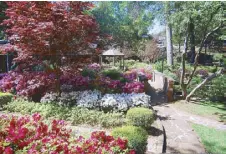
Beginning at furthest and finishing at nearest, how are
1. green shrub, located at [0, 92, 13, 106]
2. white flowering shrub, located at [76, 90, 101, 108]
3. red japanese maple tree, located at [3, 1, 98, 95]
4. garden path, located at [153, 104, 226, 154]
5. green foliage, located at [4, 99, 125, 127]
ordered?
green shrub, located at [0, 92, 13, 106]
white flowering shrub, located at [76, 90, 101, 108]
red japanese maple tree, located at [3, 1, 98, 95]
green foliage, located at [4, 99, 125, 127]
garden path, located at [153, 104, 226, 154]

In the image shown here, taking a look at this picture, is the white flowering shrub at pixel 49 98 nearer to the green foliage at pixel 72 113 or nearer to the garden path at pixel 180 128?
the green foliage at pixel 72 113

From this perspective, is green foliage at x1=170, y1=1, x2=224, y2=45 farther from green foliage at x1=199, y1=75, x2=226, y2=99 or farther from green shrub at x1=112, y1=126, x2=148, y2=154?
green shrub at x1=112, y1=126, x2=148, y2=154

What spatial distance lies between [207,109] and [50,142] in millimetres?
7863

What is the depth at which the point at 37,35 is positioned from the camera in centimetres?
682

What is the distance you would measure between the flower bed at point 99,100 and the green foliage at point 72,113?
31cm

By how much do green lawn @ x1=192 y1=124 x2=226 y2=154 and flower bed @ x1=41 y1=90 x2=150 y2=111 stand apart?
170cm

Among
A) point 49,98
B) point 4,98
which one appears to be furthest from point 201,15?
point 4,98

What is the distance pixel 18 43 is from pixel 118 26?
2051 centimetres

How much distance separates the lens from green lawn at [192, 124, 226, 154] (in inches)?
217

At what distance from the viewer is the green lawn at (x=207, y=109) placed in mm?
8733

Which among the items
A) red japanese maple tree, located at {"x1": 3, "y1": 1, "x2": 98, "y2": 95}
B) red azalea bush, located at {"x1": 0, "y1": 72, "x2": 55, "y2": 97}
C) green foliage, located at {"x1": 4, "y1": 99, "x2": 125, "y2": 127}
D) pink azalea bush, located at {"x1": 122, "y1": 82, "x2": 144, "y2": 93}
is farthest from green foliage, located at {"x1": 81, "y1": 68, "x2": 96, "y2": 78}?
green foliage, located at {"x1": 4, "y1": 99, "x2": 125, "y2": 127}

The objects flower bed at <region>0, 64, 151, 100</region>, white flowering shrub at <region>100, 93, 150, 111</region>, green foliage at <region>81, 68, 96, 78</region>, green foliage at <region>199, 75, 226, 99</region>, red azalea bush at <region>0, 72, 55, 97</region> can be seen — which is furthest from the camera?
green foliage at <region>199, 75, 226, 99</region>

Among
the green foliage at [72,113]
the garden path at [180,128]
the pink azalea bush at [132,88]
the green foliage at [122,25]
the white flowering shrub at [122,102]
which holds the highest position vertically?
the green foliage at [122,25]

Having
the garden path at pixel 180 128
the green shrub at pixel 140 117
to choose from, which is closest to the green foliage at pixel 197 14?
the garden path at pixel 180 128
